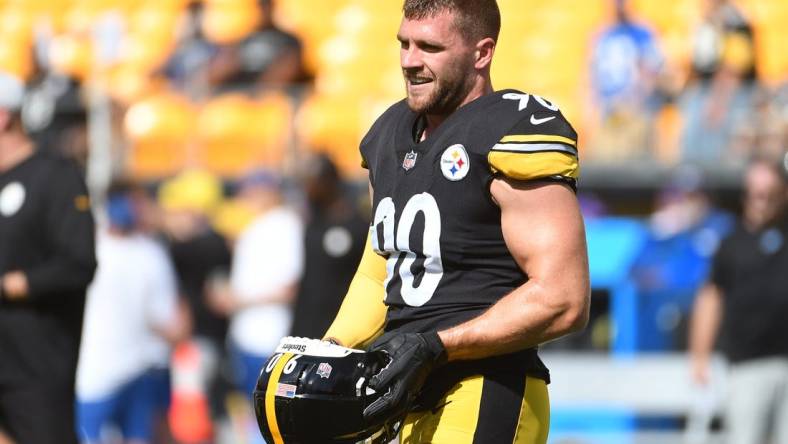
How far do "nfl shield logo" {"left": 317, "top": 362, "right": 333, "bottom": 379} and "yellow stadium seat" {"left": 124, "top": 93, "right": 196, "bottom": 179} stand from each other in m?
9.13

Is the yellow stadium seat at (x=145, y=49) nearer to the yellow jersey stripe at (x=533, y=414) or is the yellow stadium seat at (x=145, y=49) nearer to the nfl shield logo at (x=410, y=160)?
the nfl shield logo at (x=410, y=160)

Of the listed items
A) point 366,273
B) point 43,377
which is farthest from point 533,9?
point 366,273

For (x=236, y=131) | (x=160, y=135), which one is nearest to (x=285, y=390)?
(x=236, y=131)

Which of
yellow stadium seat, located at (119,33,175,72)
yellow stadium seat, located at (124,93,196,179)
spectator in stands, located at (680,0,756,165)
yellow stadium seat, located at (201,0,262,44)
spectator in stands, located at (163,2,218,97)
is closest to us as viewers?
spectator in stands, located at (680,0,756,165)

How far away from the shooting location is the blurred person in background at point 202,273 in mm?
10680

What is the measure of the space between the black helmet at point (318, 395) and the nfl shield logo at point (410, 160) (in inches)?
21.3

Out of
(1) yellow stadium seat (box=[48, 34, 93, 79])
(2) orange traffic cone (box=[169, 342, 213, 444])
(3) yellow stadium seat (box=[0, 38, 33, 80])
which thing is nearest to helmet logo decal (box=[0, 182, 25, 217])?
(2) orange traffic cone (box=[169, 342, 213, 444])

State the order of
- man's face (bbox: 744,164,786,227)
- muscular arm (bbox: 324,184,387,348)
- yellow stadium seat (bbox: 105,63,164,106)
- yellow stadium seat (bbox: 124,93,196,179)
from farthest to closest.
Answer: yellow stadium seat (bbox: 105,63,164,106) < yellow stadium seat (bbox: 124,93,196,179) < man's face (bbox: 744,164,786,227) < muscular arm (bbox: 324,184,387,348)

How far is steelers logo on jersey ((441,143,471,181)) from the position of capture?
380 centimetres

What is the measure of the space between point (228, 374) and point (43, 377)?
455cm

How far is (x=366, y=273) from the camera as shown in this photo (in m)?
4.32

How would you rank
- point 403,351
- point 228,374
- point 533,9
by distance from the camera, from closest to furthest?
point 403,351 → point 228,374 → point 533,9

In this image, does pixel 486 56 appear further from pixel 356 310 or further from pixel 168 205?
pixel 168 205

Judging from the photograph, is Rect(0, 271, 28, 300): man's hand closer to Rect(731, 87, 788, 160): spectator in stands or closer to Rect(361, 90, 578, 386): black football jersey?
Rect(361, 90, 578, 386): black football jersey
